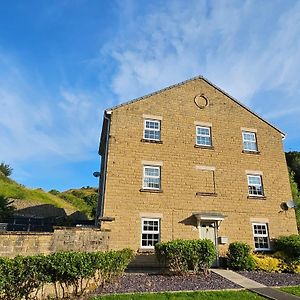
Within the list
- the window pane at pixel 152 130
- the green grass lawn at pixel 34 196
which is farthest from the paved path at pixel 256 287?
the green grass lawn at pixel 34 196

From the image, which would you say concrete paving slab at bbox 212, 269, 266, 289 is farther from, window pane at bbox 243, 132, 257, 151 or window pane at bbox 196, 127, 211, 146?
window pane at bbox 243, 132, 257, 151

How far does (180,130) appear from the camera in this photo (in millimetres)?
19750

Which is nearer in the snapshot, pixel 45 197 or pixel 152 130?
pixel 152 130

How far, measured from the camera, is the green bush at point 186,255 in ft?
43.7

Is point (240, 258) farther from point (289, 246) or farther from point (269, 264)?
point (289, 246)

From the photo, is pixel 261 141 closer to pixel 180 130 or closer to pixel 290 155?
pixel 180 130

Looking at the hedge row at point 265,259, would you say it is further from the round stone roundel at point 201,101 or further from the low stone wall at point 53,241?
the round stone roundel at point 201,101

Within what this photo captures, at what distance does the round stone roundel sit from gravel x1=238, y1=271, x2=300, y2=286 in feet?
37.8

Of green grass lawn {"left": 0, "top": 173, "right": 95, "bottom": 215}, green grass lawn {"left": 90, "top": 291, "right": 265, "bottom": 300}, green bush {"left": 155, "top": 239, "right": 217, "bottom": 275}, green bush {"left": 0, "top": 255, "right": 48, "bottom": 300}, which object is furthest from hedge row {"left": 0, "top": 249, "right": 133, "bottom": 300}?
green grass lawn {"left": 0, "top": 173, "right": 95, "bottom": 215}

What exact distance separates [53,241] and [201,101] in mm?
14117

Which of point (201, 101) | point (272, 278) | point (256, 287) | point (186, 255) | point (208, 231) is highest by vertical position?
point (201, 101)

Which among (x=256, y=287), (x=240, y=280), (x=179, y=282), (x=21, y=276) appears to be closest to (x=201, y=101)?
(x=240, y=280)

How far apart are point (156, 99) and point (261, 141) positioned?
333 inches

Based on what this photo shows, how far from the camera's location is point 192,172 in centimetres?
1869
